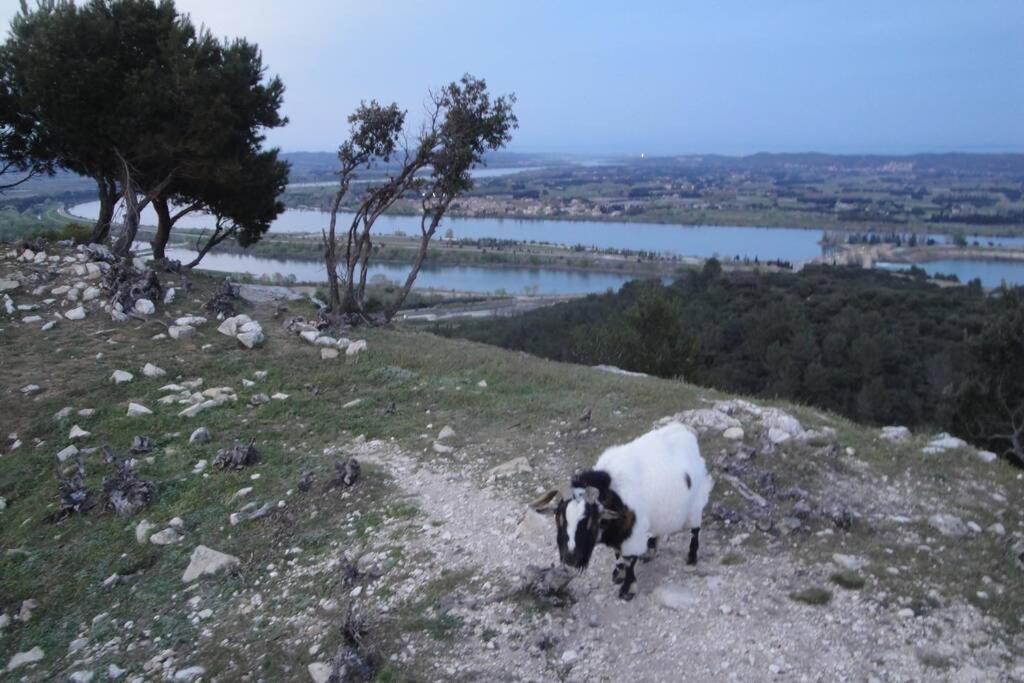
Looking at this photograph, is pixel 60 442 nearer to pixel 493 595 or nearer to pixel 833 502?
pixel 493 595

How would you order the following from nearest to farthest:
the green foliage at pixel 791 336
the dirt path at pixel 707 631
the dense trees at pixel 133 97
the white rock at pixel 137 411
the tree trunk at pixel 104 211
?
the dirt path at pixel 707 631 → the white rock at pixel 137 411 → the dense trees at pixel 133 97 → the tree trunk at pixel 104 211 → the green foliage at pixel 791 336

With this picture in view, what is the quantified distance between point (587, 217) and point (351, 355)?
230 feet

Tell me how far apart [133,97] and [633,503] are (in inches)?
591

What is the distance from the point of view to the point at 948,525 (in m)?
6.80

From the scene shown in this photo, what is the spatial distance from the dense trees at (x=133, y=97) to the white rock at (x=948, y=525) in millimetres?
15070

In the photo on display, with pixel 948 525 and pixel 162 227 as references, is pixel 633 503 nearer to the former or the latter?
pixel 948 525

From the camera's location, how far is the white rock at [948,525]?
6.68 meters

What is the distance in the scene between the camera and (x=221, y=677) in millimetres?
4961

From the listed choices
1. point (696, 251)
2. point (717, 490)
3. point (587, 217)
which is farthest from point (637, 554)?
point (587, 217)

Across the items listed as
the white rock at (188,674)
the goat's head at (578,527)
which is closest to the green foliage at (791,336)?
the goat's head at (578,527)

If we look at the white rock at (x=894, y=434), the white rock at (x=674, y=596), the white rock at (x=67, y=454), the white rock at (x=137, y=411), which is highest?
the white rock at (x=137, y=411)

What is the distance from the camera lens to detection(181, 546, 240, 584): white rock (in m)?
6.21

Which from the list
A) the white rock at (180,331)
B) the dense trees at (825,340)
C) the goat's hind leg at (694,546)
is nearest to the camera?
the goat's hind leg at (694,546)

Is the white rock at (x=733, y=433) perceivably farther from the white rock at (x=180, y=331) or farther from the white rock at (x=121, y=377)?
the white rock at (x=180, y=331)
